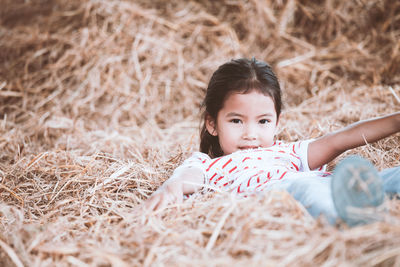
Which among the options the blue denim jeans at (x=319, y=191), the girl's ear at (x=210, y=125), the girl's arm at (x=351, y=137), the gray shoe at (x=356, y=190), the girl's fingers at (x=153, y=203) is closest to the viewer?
the gray shoe at (x=356, y=190)

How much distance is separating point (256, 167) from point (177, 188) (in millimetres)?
361

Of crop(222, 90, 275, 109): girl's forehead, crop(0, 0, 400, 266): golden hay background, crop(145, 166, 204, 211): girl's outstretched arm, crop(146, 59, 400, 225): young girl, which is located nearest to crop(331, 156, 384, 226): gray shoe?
crop(0, 0, 400, 266): golden hay background

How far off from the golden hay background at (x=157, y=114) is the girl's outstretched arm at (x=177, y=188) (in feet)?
0.14

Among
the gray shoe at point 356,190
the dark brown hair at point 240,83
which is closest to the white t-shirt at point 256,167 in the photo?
the dark brown hair at point 240,83

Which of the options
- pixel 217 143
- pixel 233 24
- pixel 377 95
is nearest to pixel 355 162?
pixel 217 143

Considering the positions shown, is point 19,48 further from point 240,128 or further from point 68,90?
point 240,128

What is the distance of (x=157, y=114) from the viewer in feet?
9.93

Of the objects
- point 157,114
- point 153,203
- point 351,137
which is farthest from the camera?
point 157,114

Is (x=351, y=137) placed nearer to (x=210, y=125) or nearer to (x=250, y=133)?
(x=250, y=133)

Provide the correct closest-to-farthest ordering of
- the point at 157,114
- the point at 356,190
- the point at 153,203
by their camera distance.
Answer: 1. the point at 356,190
2. the point at 153,203
3. the point at 157,114

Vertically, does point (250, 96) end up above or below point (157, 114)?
above

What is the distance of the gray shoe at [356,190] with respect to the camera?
1.04 metres

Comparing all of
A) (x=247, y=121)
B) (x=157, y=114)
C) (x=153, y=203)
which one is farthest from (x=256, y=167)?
(x=157, y=114)

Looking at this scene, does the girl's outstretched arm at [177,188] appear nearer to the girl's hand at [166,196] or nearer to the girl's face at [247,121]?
the girl's hand at [166,196]
